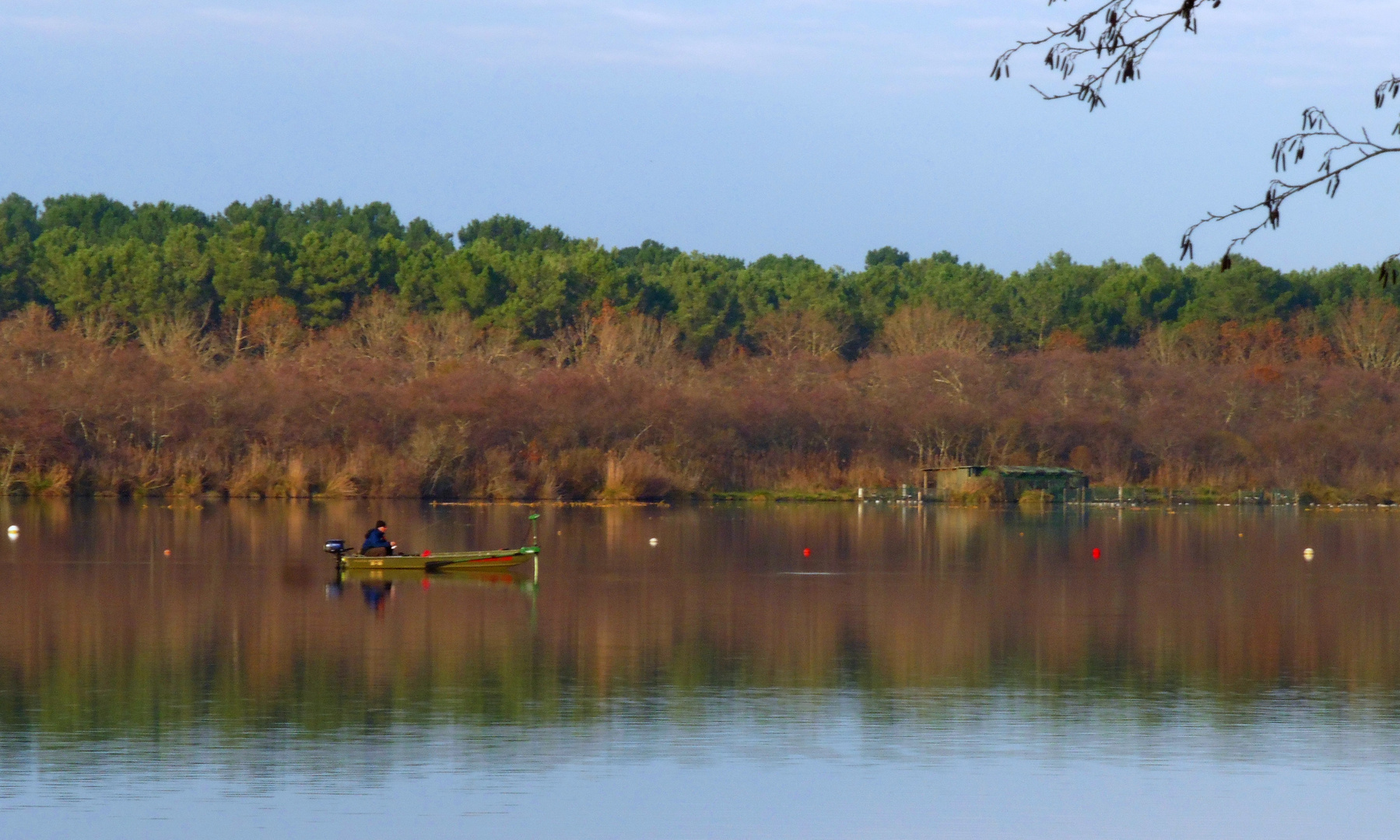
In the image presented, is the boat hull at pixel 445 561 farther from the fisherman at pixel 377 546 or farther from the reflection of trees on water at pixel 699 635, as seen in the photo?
the reflection of trees on water at pixel 699 635

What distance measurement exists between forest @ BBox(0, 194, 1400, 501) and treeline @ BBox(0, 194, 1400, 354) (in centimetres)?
21

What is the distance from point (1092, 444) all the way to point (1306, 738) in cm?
6413

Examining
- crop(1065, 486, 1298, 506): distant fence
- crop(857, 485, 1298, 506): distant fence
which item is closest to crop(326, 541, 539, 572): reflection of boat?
crop(857, 485, 1298, 506): distant fence

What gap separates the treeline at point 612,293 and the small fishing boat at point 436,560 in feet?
193

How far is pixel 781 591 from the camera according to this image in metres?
30.8

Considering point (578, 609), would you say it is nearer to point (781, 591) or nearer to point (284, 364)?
point (781, 591)

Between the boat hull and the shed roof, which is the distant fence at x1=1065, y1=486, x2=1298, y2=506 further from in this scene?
the boat hull

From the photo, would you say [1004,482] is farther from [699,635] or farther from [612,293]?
[699,635]

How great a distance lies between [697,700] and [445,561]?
16.9 meters

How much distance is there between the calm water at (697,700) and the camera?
522 inches

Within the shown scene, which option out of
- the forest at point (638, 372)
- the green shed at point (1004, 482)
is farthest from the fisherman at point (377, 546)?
the green shed at point (1004, 482)

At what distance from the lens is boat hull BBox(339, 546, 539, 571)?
111 ft

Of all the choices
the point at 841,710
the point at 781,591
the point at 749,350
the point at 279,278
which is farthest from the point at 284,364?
the point at 841,710

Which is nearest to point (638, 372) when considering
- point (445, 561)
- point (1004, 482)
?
point (1004, 482)
